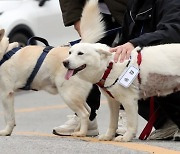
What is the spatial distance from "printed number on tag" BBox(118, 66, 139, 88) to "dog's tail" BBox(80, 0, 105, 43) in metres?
0.96

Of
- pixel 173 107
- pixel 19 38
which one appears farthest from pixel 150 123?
pixel 19 38

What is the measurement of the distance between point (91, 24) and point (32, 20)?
7.00m

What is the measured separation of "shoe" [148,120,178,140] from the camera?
6801 mm

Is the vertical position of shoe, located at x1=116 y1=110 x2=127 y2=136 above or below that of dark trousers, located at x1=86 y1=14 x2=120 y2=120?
below

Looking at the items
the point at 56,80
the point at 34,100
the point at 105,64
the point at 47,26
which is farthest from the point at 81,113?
the point at 47,26

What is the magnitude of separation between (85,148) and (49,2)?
864cm

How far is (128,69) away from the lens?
6.04 m

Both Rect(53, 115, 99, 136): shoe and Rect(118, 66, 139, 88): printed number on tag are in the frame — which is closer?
Rect(118, 66, 139, 88): printed number on tag

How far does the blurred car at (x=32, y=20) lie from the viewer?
44.2 feet

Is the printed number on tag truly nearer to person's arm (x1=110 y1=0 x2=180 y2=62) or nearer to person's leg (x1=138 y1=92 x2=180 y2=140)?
person's arm (x1=110 y1=0 x2=180 y2=62)

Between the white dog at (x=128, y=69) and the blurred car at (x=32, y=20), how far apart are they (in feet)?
24.0

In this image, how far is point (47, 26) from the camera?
14.0m

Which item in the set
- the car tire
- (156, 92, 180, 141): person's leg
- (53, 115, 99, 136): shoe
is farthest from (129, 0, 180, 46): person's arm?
the car tire

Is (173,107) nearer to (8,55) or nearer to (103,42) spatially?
(103,42)
